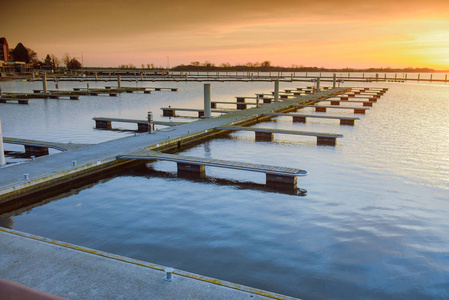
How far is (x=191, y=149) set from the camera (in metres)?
14.3

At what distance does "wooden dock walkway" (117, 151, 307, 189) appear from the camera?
955 centimetres

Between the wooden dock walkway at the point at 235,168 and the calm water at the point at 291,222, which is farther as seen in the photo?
the wooden dock walkway at the point at 235,168

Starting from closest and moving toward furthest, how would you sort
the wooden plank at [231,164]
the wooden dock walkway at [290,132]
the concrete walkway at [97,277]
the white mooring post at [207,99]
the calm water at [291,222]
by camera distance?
1. the concrete walkway at [97,277]
2. the calm water at [291,222]
3. the wooden plank at [231,164]
4. the wooden dock walkway at [290,132]
5. the white mooring post at [207,99]

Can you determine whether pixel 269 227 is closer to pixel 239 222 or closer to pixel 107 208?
pixel 239 222

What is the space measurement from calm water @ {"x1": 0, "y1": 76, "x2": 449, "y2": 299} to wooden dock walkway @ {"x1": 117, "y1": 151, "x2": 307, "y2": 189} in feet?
1.58

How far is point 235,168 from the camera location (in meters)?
9.77

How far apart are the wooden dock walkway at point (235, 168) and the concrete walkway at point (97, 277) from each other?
538 centimetres

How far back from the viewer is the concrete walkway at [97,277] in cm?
398

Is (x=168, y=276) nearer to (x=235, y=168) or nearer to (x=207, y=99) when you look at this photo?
(x=235, y=168)

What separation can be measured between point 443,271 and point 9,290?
642cm

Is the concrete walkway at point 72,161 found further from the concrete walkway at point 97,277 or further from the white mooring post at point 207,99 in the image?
the white mooring post at point 207,99

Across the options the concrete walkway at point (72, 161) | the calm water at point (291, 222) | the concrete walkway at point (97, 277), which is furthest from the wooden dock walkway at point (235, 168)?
the concrete walkway at point (97, 277)

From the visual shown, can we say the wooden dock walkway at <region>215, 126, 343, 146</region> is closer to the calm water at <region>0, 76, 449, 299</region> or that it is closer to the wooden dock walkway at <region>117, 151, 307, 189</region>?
the calm water at <region>0, 76, 449, 299</region>

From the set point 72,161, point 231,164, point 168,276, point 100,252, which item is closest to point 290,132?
point 231,164
